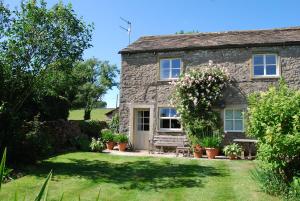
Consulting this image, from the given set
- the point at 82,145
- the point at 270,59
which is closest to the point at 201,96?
the point at 270,59

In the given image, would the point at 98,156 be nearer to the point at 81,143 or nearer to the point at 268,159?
the point at 81,143

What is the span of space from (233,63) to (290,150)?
10133 millimetres

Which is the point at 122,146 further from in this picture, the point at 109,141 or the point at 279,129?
the point at 279,129

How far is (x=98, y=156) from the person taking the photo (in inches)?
594

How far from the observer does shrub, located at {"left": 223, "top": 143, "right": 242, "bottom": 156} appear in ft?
48.6

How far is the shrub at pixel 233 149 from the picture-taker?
583 inches

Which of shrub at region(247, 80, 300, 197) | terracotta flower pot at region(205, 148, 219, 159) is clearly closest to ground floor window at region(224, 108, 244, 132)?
terracotta flower pot at region(205, 148, 219, 159)

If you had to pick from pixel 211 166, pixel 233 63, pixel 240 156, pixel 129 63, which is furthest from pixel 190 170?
pixel 129 63

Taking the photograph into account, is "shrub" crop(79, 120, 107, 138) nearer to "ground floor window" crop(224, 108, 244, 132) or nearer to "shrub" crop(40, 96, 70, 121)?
"shrub" crop(40, 96, 70, 121)

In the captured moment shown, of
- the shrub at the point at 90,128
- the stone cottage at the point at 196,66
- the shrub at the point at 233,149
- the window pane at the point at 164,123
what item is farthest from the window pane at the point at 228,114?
the shrub at the point at 90,128

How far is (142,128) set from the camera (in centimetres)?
1848

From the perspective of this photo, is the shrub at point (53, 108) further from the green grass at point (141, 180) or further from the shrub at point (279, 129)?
the shrub at point (279, 129)

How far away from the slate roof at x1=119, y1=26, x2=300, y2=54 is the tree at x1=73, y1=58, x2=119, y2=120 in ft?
78.0

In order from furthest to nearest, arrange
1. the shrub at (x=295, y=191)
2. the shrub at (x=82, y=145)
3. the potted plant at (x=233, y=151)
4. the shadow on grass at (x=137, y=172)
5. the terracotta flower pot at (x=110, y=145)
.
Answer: the terracotta flower pot at (x=110, y=145)
the shrub at (x=82, y=145)
the potted plant at (x=233, y=151)
the shadow on grass at (x=137, y=172)
the shrub at (x=295, y=191)
